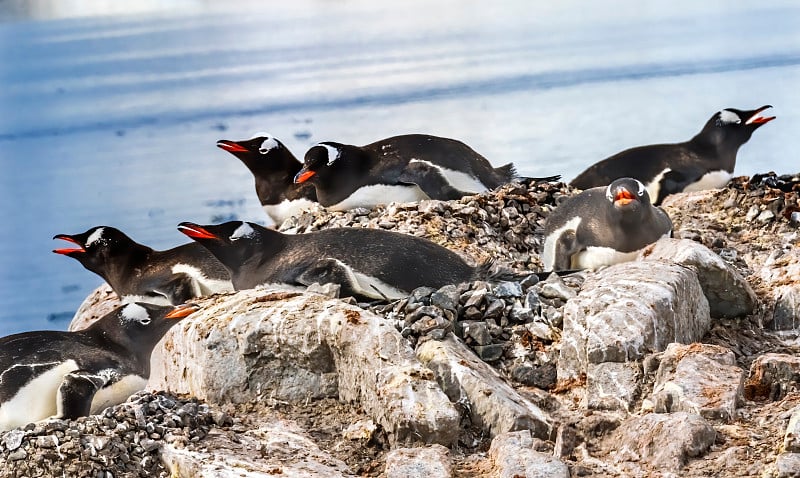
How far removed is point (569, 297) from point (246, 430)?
3.54 ft

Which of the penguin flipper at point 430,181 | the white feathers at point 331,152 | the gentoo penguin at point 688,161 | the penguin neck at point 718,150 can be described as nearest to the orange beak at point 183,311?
the white feathers at point 331,152

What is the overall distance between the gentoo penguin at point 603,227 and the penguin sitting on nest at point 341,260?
0.43 m

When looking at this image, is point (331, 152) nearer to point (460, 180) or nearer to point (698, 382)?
point (460, 180)

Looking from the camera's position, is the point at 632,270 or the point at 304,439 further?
the point at 632,270

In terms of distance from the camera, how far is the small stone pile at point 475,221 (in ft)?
15.4

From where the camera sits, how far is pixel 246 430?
8.93 feet

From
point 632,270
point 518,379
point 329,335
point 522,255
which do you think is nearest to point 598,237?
point 522,255

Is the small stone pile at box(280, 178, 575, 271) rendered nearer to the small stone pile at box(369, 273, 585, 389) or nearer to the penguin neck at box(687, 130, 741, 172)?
the small stone pile at box(369, 273, 585, 389)

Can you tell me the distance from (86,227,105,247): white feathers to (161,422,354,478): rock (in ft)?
9.49

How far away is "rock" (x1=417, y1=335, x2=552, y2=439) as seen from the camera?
2707 millimetres

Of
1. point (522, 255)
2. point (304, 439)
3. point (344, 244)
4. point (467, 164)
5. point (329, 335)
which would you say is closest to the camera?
point (304, 439)

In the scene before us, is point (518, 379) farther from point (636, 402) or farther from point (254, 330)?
point (254, 330)

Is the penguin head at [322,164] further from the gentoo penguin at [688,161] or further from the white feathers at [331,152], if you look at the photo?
the gentoo penguin at [688,161]

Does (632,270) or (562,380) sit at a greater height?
(632,270)
